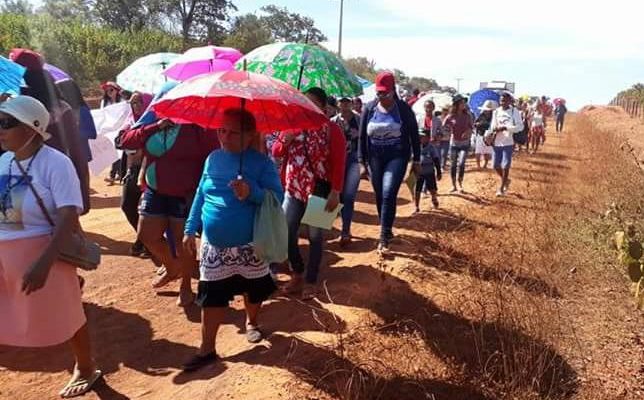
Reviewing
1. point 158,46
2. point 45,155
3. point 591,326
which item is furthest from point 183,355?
point 158,46

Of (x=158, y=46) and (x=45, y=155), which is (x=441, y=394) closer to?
(x=45, y=155)

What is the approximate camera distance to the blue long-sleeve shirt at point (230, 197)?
350cm

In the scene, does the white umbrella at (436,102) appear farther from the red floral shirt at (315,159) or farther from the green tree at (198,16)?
the green tree at (198,16)

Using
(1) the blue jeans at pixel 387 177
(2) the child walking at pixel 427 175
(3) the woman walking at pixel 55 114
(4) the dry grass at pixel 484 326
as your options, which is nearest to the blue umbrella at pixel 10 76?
(3) the woman walking at pixel 55 114

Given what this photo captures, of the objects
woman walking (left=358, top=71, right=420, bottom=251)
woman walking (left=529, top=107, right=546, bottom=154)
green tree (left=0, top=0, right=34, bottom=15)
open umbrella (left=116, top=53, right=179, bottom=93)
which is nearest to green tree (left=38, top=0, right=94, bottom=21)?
green tree (left=0, top=0, right=34, bottom=15)

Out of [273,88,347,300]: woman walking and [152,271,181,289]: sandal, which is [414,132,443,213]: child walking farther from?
[152,271,181,289]: sandal

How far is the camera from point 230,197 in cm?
350

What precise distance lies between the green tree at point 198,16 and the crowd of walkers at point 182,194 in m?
46.1

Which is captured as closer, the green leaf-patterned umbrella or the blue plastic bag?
the blue plastic bag

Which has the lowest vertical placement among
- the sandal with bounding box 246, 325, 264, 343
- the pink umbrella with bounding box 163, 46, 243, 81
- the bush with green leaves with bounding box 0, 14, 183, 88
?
the sandal with bounding box 246, 325, 264, 343

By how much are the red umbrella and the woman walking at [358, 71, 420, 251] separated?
2.26m

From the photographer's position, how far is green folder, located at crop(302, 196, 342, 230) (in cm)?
472

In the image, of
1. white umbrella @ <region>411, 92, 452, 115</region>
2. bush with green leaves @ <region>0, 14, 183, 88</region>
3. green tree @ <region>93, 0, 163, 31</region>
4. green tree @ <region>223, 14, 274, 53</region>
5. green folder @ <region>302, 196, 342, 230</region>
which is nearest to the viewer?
green folder @ <region>302, 196, 342, 230</region>

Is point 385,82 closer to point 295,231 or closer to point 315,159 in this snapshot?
point 315,159
